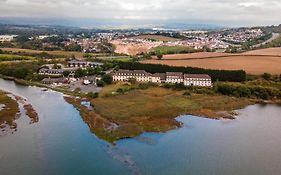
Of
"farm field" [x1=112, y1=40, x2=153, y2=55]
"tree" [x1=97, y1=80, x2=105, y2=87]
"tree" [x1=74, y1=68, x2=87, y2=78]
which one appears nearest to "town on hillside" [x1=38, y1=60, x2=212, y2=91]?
"tree" [x1=97, y1=80, x2=105, y2=87]

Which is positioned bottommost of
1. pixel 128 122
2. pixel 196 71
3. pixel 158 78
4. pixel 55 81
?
pixel 128 122

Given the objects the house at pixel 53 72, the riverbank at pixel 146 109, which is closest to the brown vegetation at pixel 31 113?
the riverbank at pixel 146 109

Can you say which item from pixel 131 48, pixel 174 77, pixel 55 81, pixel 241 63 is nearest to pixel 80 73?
pixel 55 81

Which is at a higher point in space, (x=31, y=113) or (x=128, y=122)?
(x=128, y=122)

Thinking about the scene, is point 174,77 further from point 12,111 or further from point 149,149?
point 149,149

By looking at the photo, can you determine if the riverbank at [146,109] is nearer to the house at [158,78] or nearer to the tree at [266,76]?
the house at [158,78]
